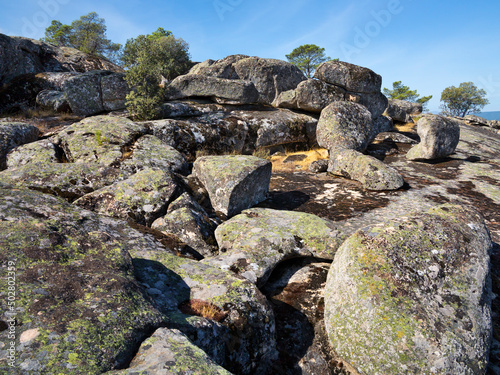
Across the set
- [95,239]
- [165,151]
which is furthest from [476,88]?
[95,239]

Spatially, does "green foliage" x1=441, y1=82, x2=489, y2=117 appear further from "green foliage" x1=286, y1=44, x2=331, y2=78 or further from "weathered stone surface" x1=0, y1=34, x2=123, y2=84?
"weathered stone surface" x1=0, y1=34, x2=123, y2=84

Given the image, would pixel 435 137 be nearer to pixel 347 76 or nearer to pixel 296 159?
pixel 296 159

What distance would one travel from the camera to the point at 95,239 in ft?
12.6

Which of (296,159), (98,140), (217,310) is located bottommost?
(217,310)

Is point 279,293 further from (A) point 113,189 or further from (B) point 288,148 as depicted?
(B) point 288,148

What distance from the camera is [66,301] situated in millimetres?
2758

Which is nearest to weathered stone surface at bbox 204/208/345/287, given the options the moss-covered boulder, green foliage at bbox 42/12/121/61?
the moss-covered boulder

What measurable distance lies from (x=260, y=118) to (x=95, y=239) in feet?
47.4

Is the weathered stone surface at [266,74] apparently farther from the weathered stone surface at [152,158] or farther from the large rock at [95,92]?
the weathered stone surface at [152,158]

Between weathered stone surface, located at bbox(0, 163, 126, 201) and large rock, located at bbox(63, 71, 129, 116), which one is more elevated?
large rock, located at bbox(63, 71, 129, 116)

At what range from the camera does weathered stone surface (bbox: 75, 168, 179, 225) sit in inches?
263

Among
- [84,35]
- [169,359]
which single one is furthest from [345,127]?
[84,35]

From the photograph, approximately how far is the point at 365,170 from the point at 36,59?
28907mm

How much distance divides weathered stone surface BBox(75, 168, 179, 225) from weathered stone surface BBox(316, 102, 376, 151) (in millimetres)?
10281
